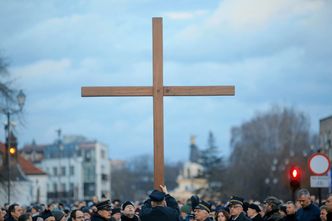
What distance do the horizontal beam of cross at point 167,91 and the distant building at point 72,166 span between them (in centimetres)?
14424

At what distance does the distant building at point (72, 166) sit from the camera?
6575 inches

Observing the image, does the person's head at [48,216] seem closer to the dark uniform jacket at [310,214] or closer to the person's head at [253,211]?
the person's head at [253,211]

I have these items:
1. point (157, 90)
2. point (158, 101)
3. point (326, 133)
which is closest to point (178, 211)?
point (158, 101)

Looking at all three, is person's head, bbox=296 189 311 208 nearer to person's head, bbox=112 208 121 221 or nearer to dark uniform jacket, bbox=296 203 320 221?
dark uniform jacket, bbox=296 203 320 221

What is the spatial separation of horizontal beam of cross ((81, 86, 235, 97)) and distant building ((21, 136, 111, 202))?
14424 centimetres

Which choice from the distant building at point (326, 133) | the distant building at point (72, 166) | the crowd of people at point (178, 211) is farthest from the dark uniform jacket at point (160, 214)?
the distant building at point (72, 166)

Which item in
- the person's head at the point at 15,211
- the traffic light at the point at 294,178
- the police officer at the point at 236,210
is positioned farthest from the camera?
the traffic light at the point at 294,178

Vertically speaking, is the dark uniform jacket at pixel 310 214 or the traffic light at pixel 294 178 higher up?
the traffic light at pixel 294 178

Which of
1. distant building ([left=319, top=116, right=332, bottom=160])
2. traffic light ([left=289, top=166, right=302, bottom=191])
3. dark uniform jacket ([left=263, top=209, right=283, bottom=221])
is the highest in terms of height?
distant building ([left=319, top=116, right=332, bottom=160])

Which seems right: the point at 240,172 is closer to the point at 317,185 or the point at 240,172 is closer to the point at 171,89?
the point at 317,185

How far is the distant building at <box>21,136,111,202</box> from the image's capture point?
167 m

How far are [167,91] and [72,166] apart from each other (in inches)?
5980

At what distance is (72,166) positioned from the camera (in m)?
168

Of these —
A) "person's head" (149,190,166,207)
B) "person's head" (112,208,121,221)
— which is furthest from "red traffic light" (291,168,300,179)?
"person's head" (149,190,166,207)
